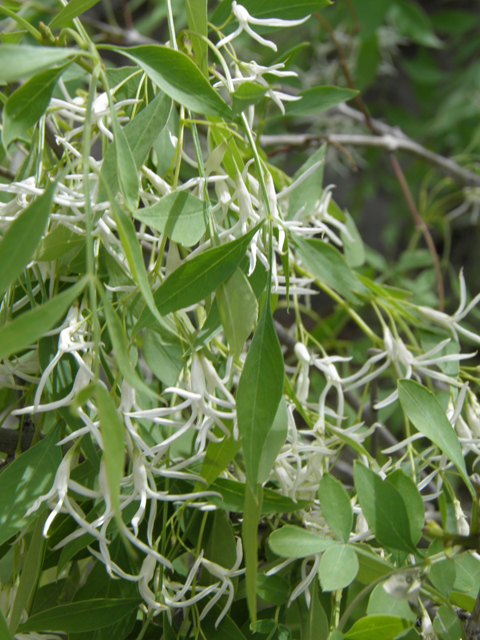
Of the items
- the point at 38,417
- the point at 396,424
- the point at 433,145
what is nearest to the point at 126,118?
the point at 38,417

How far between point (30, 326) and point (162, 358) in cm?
15

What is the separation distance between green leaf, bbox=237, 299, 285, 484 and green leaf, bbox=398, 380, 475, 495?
0.25 feet

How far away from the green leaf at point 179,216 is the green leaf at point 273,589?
0.17 metres

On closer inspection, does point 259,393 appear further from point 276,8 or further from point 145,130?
point 276,8

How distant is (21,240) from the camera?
164 millimetres

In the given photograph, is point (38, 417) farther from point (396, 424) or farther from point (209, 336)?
point (396, 424)

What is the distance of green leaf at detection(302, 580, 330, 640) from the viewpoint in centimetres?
25

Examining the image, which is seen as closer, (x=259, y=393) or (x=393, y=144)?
(x=259, y=393)

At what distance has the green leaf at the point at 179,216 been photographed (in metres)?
0.21

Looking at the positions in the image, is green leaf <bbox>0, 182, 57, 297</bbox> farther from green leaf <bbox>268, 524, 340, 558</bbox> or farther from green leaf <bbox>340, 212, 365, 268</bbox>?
green leaf <bbox>340, 212, 365, 268</bbox>

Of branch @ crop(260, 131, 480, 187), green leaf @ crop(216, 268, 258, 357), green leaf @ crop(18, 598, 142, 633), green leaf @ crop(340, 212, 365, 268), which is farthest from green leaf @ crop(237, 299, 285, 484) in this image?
branch @ crop(260, 131, 480, 187)

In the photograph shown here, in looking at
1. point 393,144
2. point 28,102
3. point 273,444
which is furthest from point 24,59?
point 393,144

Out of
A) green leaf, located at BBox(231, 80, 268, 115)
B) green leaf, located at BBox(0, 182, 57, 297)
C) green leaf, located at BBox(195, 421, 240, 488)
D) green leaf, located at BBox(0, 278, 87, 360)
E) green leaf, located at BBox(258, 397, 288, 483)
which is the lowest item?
green leaf, located at BBox(195, 421, 240, 488)

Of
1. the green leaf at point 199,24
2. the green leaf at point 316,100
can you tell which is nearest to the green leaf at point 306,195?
the green leaf at point 316,100
